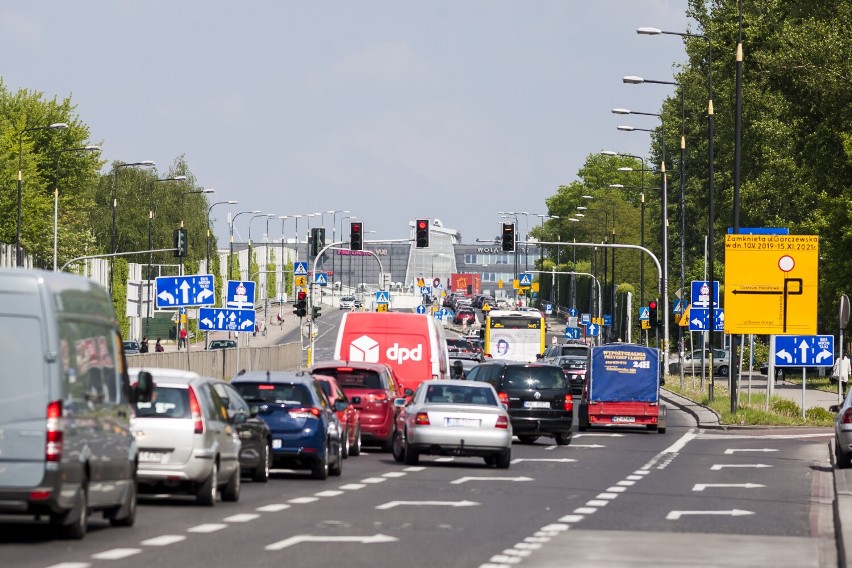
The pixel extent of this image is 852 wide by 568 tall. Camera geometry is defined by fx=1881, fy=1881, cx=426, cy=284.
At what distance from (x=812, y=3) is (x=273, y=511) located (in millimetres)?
46195

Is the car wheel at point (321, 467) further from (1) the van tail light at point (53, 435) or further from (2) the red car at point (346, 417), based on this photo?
(1) the van tail light at point (53, 435)

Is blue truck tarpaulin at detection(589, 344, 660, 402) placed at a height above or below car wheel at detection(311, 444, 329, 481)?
above

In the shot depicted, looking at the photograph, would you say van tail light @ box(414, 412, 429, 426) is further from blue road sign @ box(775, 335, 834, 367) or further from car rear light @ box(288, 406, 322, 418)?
blue road sign @ box(775, 335, 834, 367)

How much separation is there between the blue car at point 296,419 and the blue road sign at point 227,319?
24065 millimetres

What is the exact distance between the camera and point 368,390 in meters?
34.0

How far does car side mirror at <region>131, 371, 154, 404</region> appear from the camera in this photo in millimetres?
17719

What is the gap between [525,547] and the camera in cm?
1616

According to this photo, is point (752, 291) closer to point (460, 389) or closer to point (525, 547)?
point (460, 389)

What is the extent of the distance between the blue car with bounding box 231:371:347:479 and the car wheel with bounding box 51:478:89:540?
30.1 feet

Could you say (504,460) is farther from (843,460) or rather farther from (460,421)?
(843,460)

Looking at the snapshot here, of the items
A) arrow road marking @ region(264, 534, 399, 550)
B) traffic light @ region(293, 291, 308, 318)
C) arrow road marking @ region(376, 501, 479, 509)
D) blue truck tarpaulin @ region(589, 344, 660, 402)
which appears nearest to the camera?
arrow road marking @ region(264, 534, 399, 550)

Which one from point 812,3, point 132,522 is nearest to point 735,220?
point 812,3

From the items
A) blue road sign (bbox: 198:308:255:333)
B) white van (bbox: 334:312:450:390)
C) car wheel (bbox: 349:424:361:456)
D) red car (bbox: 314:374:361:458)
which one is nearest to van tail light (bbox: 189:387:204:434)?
red car (bbox: 314:374:361:458)

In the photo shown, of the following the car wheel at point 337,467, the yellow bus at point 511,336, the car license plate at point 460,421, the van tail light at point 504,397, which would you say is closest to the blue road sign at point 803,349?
the van tail light at point 504,397
